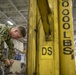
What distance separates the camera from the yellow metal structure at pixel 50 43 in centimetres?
269

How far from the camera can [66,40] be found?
110 inches

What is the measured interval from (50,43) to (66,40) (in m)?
0.24

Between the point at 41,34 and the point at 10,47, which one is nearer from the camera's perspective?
the point at 41,34

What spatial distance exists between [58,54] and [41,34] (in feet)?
1.29

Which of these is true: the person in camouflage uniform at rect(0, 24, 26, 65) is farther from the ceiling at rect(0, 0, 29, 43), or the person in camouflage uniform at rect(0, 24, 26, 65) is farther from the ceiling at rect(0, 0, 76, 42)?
the ceiling at rect(0, 0, 29, 43)

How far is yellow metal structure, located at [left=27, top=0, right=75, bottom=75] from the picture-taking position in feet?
8.84

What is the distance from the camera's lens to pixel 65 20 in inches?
112

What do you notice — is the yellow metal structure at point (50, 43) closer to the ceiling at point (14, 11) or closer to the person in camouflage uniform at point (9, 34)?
the person in camouflage uniform at point (9, 34)

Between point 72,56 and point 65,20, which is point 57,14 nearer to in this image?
point 65,20

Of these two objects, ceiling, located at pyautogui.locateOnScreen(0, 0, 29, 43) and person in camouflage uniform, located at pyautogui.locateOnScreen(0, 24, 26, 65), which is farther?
ceiling, located at pyautogui.locateOnScreen(0, 0, 29, 43)

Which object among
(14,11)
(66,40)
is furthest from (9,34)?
(14,11)

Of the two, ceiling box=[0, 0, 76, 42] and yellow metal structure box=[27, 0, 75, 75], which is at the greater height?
ceiling box=[0, 0, 76, 42]

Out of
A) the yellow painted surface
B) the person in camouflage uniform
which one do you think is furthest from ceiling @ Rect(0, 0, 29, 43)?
the yellow painted surface

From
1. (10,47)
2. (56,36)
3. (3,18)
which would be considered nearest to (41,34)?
(56,36)
